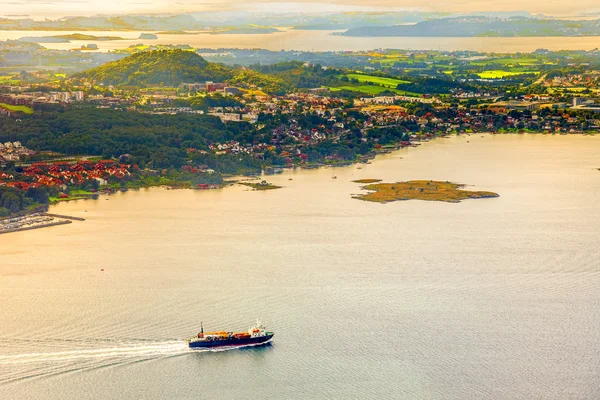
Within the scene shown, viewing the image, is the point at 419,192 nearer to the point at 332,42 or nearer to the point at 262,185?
the point at 262,185

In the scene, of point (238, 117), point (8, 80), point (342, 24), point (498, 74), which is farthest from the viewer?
point (342, 24)

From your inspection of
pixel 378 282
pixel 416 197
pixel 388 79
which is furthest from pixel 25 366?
pixel 388 79

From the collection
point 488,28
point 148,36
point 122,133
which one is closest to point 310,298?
point 122,133

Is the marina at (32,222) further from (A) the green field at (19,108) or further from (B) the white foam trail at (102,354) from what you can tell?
(A) the green field at (19,108)

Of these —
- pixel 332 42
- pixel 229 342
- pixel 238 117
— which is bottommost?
pixel 229 342

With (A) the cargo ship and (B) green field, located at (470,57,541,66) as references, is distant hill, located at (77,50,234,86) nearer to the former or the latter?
(B) green field, located at (470,57,541,66)

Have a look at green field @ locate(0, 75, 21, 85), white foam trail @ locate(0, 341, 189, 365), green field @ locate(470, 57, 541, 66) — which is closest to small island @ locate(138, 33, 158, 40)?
green field @ locate(470, 57, 541, 66)
